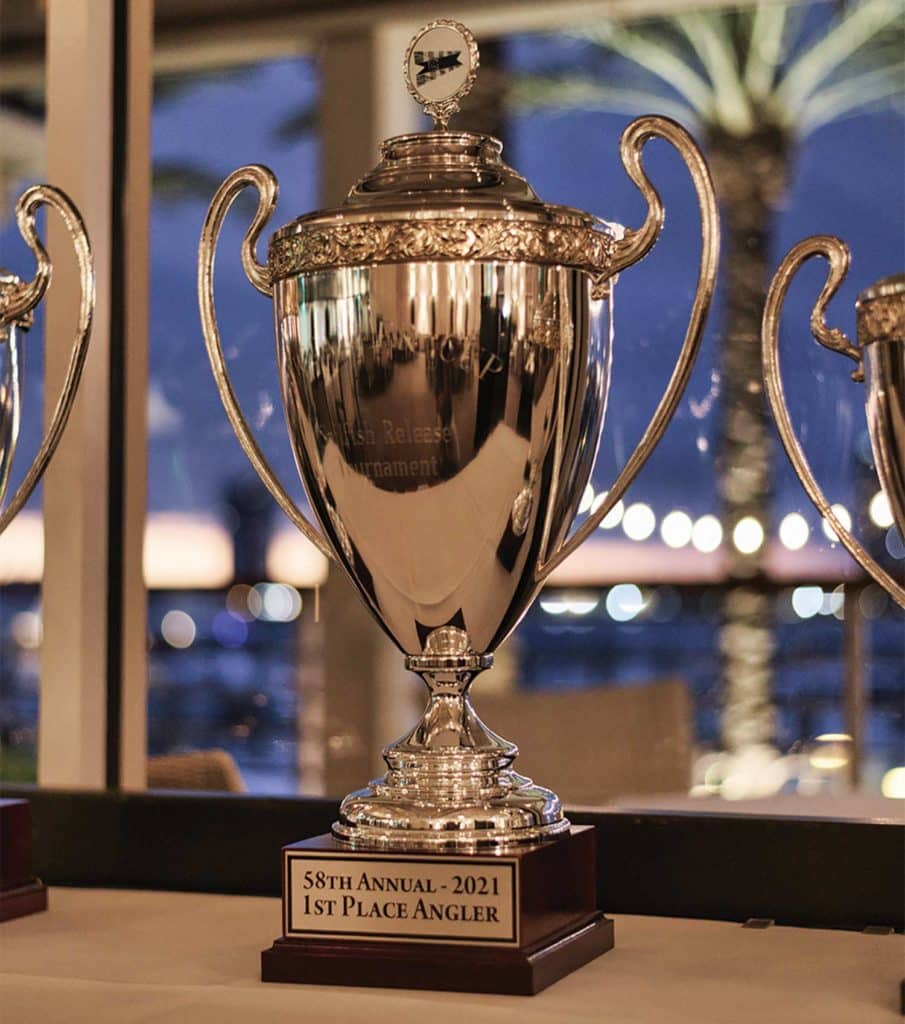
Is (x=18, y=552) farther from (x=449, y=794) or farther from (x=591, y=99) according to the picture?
(x=449, y=794)

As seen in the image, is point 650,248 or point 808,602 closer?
point 650,248

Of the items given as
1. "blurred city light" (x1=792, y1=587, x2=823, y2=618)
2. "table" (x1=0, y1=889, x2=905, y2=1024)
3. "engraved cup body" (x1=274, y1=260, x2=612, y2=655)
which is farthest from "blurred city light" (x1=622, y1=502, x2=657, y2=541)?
"engraved cup body" (x1=274, y1=260, x2=612, y2=655)

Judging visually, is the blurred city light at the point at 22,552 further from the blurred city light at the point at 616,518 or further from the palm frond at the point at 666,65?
the palm frond at the point at 666,65

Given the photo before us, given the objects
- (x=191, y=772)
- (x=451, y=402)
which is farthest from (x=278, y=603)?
(x=451, y=402)

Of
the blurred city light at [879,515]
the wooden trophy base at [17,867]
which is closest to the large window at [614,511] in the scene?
the blurred city light at [879,515]

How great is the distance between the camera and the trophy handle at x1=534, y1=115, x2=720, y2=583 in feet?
2.53

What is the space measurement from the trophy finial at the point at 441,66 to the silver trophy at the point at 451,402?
0.04 metres

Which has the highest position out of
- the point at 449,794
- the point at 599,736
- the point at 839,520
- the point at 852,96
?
the point at 852,96

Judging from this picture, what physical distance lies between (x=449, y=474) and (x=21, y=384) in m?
0.30

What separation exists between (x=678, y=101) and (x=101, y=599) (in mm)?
3082

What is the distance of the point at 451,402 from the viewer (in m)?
0.75

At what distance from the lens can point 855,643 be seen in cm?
249

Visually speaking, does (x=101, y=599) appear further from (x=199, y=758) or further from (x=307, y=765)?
(x=307, y=765)

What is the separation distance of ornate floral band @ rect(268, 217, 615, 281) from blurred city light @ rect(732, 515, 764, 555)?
8.72ft
